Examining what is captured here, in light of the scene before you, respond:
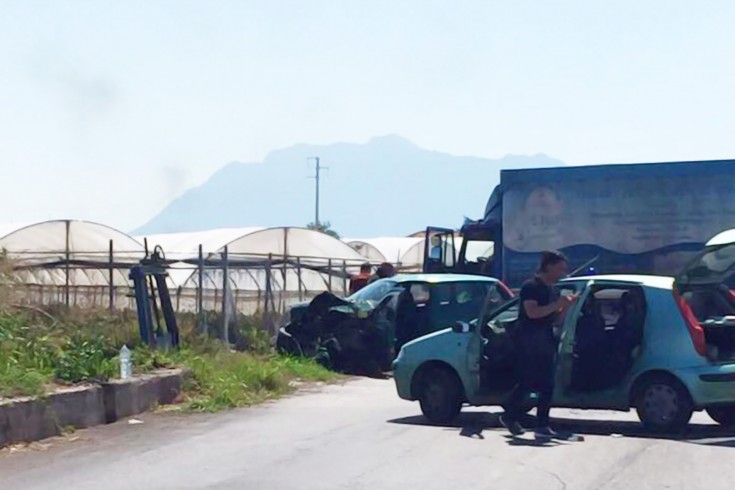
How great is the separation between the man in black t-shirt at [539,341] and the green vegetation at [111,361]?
4347 mm

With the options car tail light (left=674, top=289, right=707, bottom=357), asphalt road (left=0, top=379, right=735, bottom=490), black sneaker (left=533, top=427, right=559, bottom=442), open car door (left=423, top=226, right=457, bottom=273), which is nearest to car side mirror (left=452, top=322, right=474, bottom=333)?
asphalt road (left=0, top=379, right=735, bottom=490)

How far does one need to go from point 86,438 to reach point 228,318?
29.2ft

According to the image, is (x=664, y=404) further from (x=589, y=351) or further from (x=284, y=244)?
(x=284, y=244)

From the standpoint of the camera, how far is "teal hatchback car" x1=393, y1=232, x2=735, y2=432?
11.4 m

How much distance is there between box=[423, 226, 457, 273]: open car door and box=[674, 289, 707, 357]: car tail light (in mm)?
13885

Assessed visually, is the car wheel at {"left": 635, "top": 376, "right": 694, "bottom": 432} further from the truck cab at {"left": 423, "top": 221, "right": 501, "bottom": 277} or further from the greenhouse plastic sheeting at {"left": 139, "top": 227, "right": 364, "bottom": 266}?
the greenhouse plastic sheeting at {"left": 139, "top": 227, "right": 364, "bottom": 266}

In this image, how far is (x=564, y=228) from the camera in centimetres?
2259

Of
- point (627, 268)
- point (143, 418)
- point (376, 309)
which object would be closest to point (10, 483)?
point (143, 418)

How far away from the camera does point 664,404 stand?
11.5m

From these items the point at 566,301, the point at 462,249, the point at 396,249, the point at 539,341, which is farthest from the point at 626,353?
the point at 396,249

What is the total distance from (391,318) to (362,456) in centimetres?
897

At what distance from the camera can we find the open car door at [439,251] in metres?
25.6

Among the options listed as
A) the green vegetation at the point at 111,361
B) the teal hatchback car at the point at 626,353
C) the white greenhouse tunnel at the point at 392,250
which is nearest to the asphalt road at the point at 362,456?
the teal hatchback car at the point at 626,353

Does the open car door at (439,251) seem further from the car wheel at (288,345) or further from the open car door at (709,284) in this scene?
the open car door at (709,284)
